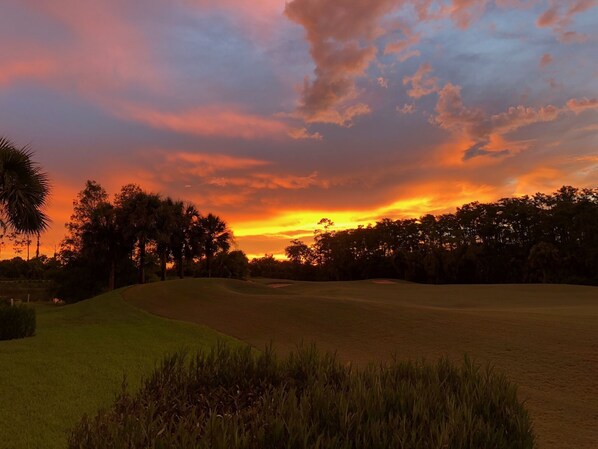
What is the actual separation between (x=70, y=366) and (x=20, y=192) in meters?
10.7

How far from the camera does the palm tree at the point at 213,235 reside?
5678cm

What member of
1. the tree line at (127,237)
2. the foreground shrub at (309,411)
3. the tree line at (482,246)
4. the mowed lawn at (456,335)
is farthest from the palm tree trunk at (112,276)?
the foreground shrub at (309,411)

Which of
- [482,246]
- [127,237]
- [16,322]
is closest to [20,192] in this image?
[16,322]

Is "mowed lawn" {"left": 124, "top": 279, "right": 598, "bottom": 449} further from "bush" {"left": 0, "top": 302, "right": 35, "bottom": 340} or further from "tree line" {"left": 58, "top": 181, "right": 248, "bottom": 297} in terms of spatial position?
"tree line" {"left": 58, "top": 181, "right": 248, "bottom": 297}

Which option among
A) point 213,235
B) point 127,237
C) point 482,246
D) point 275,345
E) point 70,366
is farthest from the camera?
point 482,246

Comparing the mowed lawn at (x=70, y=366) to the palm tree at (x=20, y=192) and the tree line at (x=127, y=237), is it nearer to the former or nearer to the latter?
the palm tree at (x=20, y=192)

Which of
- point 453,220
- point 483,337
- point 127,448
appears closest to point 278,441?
point 127,448

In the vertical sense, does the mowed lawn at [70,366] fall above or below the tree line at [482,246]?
below

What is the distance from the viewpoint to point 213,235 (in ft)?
188

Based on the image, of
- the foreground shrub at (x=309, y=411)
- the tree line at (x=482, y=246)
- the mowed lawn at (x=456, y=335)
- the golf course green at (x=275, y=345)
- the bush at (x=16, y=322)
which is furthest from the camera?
the tree line at (x=482, y=246)

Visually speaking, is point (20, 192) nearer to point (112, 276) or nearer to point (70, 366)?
point (70, 366)

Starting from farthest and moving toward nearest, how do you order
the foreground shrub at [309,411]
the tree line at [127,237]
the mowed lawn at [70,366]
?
1. the tree line at [127,237]
2. the mowed lawn at [70,366]
3. the foreground shrub at [309,411]

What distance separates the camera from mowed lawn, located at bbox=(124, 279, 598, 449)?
848 centimetres

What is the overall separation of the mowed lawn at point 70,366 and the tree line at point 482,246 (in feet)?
179
